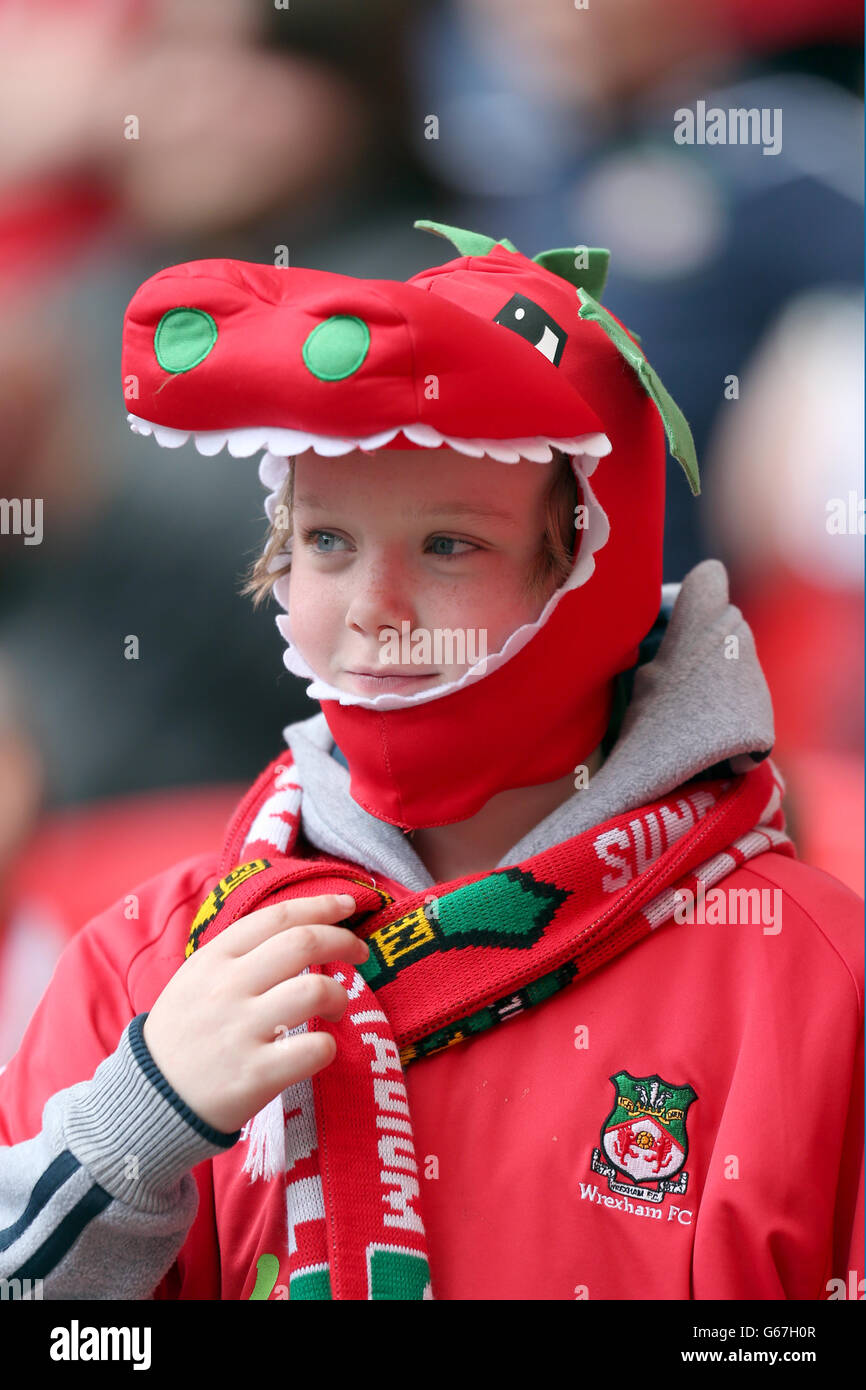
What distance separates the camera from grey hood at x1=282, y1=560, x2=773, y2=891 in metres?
1.12

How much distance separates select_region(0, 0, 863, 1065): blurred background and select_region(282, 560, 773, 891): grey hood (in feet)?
1.25

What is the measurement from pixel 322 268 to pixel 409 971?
0.84 meters

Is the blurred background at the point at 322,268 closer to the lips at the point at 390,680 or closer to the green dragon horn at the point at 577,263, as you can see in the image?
the green dragon horn at the point at 577,263

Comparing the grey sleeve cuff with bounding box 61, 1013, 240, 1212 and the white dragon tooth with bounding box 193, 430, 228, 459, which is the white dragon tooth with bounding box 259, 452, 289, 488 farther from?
the grey sleeve cuff with bounding box 61, 1013, 240, 1212

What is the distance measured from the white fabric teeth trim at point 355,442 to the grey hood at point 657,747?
0.23 metres

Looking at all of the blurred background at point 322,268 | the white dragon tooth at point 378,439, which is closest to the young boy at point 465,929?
the white dragon tooth at point 378,439

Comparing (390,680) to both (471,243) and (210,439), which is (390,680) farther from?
(471,243)

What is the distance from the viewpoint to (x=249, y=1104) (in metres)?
0.96

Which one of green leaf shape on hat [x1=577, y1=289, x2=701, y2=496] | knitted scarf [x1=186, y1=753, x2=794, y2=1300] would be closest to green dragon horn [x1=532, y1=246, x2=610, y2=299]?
green leaf shape on hat [x1=577, y1=289, x2=701, y2=496]

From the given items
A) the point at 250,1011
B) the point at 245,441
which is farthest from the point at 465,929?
the point at 245,441

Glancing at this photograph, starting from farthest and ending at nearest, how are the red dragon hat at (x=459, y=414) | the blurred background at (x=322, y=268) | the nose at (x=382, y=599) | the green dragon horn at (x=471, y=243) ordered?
1. the blurred background at (x=322, y=268)
2. the green dragon horn at (x=471, y=243)
3. the nose at (x=382, y=599)
4. the red dragon hat at (x=459, y=414)

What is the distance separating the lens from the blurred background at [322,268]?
149cm
